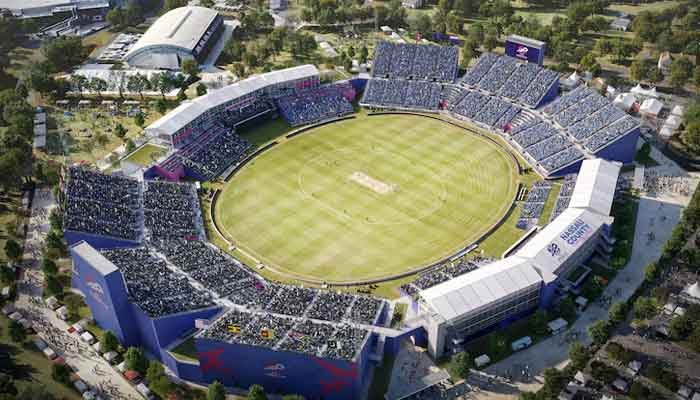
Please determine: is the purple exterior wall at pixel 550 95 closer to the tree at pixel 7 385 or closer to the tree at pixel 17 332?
the tree at pixel 17 332

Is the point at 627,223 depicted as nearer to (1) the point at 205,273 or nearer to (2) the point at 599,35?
(1) the point at 205,273

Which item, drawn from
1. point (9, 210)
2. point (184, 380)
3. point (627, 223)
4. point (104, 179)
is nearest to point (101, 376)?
point (184, 380)

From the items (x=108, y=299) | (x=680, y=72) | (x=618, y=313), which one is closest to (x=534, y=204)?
(x=618, y=313)

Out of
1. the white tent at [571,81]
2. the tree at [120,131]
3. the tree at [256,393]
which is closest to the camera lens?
the tree at [256,393]

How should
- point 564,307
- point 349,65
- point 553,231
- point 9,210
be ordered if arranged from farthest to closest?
point 349,65
point 9,210
point 553,231
point 564,307

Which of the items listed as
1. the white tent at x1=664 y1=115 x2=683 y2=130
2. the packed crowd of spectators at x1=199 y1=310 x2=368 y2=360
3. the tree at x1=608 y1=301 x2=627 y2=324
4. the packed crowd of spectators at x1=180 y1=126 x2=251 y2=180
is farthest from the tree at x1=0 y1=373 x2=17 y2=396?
the white tent at x1=664 y1=115 x2=683 y2=130

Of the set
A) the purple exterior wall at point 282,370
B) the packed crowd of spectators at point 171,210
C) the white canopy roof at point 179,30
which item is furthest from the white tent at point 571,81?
the purple exterior wall at point 282,370
